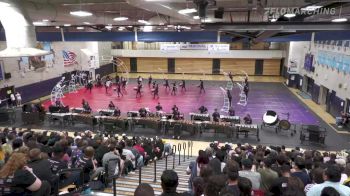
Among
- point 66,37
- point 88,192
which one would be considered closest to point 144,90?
point 66,37

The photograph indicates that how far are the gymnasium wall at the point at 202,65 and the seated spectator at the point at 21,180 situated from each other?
38.0 metres

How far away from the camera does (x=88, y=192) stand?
5754 millimetres

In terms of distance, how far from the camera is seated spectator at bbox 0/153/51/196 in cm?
444

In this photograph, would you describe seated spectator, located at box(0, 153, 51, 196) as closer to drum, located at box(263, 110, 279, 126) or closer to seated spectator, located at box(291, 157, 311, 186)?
seated spectator, located at box(291, 157, 311, 186)

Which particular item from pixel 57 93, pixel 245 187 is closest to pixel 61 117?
pixel 57 93

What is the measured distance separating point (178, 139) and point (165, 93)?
42.5 ft

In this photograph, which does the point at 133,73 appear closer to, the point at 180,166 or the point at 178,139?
the point at 178,139

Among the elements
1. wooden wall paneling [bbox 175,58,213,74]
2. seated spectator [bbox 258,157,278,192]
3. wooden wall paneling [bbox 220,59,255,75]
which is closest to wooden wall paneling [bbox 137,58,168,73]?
wooden wall paneling [bbox 175,58,213,74]

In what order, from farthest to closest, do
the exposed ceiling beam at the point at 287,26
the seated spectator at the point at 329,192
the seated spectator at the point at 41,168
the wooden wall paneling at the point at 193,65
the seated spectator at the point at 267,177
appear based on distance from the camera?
the wooden wall paneling at the point at 193,65 < the exposed ceiling beam at the point at 287,26 < the seated spectator at the point at 267,177 < the seated spectator at the point at 41,168 < the seated spectator at the point at 329,192

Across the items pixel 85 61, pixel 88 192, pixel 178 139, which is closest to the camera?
pixel 88 192

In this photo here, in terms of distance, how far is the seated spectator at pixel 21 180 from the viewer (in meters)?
4.44

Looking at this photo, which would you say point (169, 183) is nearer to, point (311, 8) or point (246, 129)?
point (311, 8)

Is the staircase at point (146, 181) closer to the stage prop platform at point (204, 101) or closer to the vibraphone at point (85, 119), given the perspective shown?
the vibraphone at point (85, 119)

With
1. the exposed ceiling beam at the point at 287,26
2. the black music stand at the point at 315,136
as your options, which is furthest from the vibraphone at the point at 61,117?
the exposed ceiling beam at the point at 287,26
